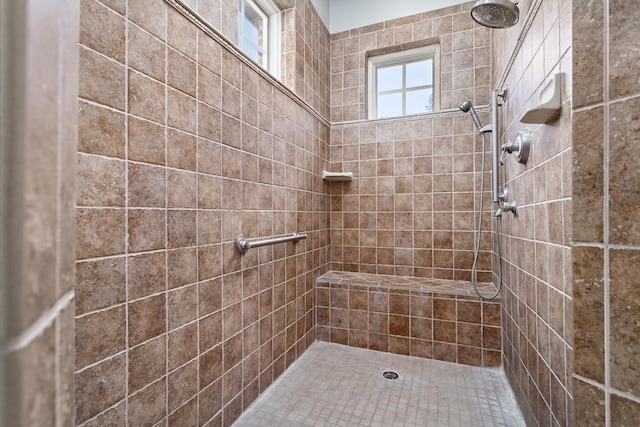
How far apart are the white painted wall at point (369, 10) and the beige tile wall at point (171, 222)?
1.45 meters

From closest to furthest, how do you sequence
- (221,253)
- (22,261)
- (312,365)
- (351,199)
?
(22,261) < (221,253) < (312,365) < (351,199)

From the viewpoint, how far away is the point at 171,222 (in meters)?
1.22

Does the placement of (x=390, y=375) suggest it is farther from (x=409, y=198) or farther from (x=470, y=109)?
(x=470, y=109)

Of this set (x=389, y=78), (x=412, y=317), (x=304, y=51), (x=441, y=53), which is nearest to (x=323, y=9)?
(x=304, y=51)

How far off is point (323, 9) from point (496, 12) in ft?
6.14

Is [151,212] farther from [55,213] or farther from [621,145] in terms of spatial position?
[621,145]

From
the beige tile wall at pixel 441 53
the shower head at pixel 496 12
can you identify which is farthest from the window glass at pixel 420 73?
the shower head at pixel 496 12

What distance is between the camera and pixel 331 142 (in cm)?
295

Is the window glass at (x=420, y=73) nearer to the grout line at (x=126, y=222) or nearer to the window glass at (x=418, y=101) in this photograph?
the window glass at (x=418, y=101)

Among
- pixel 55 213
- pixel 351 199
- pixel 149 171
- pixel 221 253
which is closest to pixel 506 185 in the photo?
pixel 351 199

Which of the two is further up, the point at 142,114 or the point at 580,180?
the point at 142,114

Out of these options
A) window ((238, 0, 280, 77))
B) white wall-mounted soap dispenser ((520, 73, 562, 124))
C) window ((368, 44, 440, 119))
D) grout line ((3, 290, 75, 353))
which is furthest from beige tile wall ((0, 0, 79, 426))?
window ((368, 44, 440, 119))

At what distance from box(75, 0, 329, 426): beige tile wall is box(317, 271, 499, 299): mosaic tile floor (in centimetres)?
75

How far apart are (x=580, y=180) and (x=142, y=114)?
1263 mm
